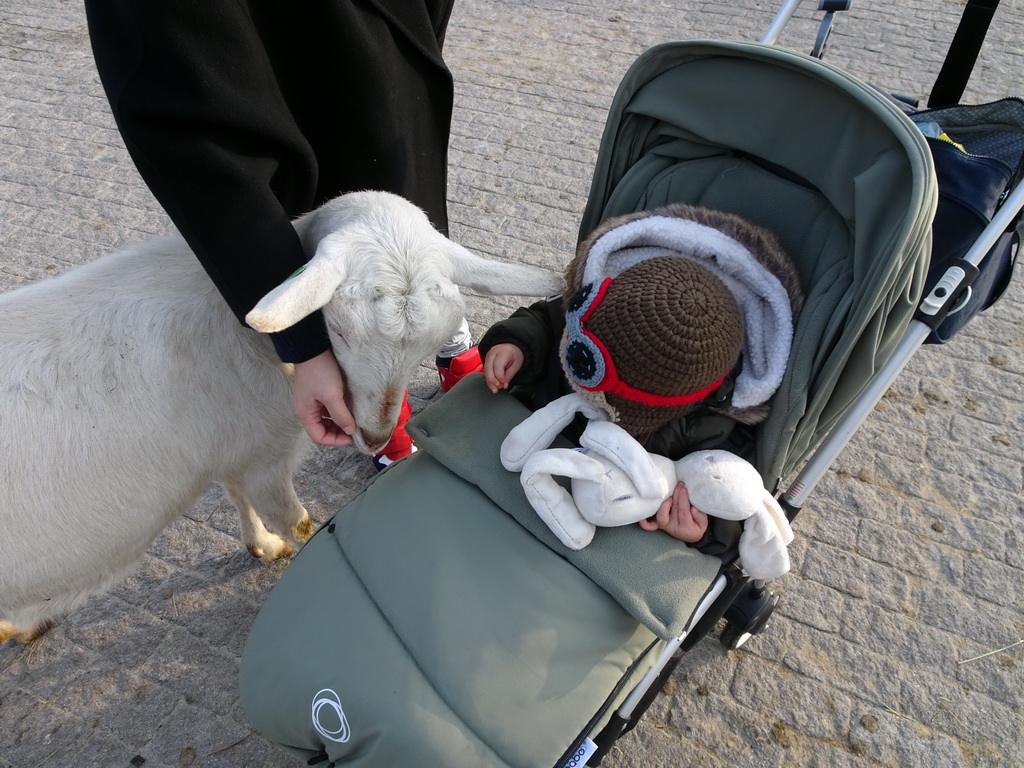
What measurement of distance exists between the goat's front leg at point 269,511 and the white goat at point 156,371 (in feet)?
0.86

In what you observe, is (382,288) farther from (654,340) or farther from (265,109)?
(654,340)

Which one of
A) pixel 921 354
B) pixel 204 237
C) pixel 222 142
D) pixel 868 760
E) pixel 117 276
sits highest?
pixel 222 142

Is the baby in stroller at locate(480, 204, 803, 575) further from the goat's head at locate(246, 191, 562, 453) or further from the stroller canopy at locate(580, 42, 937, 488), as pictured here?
Result: the goat's head at locate(246, 191, 562, 453)

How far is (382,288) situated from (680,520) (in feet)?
3.34

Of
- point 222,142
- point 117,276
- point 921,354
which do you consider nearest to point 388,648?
point 222,142

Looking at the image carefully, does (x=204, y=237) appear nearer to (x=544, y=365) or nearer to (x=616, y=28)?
(x=544, y=365)

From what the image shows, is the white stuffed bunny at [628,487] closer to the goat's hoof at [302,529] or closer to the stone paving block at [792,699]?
the stone paving block at [792,699]

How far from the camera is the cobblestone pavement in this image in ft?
8.16

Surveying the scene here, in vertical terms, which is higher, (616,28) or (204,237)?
(204,237)

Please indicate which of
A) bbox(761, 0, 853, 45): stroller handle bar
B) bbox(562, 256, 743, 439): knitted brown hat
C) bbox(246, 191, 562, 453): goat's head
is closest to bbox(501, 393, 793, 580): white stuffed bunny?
bbox(562, 256, 743, 439): knitted brown hat

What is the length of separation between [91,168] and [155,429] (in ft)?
12.6

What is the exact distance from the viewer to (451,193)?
4.80 m

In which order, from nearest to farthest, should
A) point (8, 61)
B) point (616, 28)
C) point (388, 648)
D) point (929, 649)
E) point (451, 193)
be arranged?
point (388, 648)
point (929, 649)
point (451, 193)
point (8, 61)
point (616, 28)

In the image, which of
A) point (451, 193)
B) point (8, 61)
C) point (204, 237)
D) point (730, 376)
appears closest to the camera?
point (204, 237)
